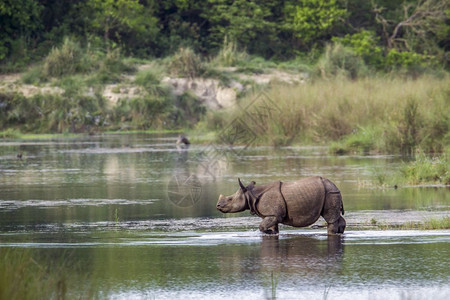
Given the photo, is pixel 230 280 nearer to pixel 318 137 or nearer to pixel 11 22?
pixel 318 137

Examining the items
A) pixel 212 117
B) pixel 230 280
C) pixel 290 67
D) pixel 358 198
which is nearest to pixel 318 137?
pixel 212 117

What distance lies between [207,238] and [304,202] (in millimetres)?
1198

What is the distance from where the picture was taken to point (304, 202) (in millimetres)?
11594

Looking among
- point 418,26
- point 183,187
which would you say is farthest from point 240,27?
point 183,187

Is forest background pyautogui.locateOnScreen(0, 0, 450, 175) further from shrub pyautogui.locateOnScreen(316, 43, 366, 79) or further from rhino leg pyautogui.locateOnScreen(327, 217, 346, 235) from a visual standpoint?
rhino leg pyautogui.locateOnScreen(327, 217, 346, 235)

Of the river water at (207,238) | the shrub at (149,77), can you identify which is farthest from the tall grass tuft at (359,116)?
the shrub at (149,77)

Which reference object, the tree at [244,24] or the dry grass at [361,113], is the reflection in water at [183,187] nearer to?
the dry grass at [361,113]

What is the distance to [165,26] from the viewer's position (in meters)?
58.0

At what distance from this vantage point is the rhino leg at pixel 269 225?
1172 cm

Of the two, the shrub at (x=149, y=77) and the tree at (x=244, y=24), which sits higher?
the tree at (x=244, y=24)

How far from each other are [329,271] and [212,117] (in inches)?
1038

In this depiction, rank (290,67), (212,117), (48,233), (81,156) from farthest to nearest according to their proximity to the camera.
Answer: (290,67) < (212,117) < (81,156) < (48,233)

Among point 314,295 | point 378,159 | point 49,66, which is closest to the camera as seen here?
point 314,295

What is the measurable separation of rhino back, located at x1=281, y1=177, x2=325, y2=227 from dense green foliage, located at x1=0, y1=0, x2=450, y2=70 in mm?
38133
